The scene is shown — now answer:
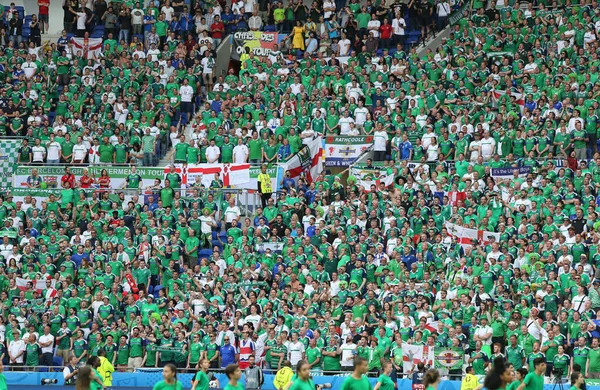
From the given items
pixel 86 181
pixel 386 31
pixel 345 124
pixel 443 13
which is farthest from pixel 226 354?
pixel 443 13

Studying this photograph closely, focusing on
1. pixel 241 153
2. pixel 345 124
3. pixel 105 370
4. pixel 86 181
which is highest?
pixel 345 124

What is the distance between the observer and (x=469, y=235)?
31.4 m

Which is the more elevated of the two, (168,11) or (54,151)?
(168,11)

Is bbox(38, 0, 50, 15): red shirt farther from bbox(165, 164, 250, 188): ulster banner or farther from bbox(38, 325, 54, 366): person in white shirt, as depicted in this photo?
bbox(38, 325, 54, 366): person in white shirt

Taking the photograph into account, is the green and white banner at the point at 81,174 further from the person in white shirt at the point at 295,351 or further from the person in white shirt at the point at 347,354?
the person in white shirt at the point at 347,354

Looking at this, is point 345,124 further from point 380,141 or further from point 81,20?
point 81,20

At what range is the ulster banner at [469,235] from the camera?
1224 inches

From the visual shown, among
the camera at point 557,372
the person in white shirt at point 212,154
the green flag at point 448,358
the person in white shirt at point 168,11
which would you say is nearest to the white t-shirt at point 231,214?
the person in white shirt at point 212,154

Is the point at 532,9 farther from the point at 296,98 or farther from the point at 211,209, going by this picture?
the point at 211,209

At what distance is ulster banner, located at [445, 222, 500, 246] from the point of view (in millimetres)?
31078

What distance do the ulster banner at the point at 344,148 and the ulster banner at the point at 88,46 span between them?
10083mm

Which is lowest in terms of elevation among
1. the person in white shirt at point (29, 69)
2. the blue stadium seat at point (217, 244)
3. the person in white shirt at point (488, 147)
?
the blue stadium seat at point (217, 244)

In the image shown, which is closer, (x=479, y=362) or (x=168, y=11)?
(x=479, y=362)

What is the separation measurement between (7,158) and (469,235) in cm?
1405
